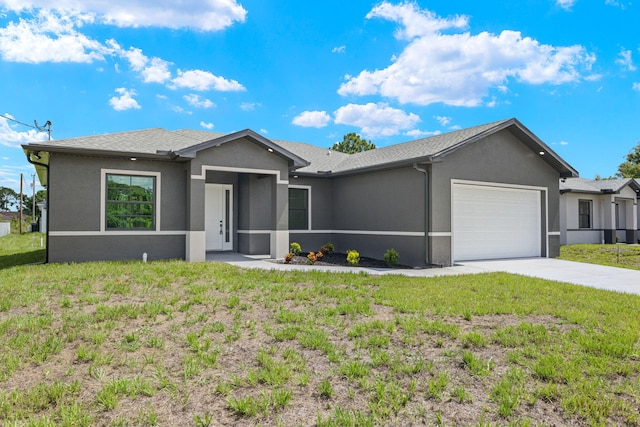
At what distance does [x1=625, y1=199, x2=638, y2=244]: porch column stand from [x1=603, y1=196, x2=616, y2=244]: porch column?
5.74 ft

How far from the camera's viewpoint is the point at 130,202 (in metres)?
11.7

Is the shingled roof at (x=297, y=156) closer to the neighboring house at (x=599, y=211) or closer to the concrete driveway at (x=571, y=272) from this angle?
the concrete driveway at (x=571, y=272)

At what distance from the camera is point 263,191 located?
45.7 feet

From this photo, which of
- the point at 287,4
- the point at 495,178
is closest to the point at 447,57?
the point at 495,178

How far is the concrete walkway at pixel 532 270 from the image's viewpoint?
9180 millimetres

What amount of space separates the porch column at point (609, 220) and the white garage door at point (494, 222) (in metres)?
11.8

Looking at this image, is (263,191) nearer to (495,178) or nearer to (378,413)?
(495,178)

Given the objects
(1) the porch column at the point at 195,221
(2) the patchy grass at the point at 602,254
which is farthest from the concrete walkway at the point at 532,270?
(2) the patchy grass at the point at 602,254

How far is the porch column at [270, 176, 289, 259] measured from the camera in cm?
1257

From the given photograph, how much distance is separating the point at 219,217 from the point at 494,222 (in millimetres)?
9797

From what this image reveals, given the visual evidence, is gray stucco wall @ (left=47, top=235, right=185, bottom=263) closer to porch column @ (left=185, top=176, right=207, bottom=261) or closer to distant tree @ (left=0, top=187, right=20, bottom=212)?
porch column @ (left=185, top=176, right=207, bottom=261)

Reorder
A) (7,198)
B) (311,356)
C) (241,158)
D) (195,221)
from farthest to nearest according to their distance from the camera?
(7,198) → (241,158) → (195,221) → (311,356)

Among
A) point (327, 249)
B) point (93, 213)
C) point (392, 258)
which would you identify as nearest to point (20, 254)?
point (93, 213)

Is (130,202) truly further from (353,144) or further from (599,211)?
(353,144)
